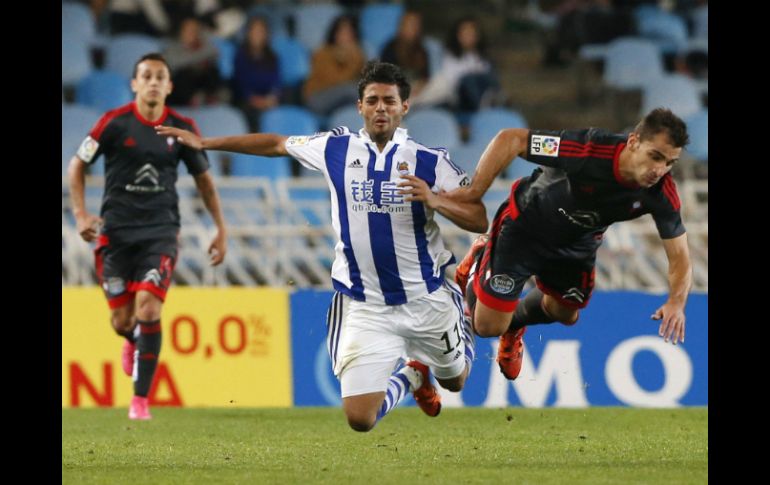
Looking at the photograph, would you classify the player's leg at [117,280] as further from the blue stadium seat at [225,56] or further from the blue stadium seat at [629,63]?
the blue stadium seat at [629,63]

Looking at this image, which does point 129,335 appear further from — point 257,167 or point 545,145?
point 257,167

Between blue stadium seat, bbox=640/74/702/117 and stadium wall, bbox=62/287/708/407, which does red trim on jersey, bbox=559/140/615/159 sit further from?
blue stadium seat, bbox=640/74/702/117

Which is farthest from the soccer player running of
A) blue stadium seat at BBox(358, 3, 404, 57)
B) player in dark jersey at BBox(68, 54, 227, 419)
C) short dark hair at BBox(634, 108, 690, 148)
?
blue stadium seat at BBox(358, 3, 404, 57)

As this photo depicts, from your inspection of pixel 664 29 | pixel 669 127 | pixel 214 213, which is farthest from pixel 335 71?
pixel 669 127

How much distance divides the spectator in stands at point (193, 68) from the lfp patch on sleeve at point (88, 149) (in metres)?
5.61

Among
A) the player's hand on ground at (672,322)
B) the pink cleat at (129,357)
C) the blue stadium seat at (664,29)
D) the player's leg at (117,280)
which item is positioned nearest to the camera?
the player's hand on ground at (672,322)

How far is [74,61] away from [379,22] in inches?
166

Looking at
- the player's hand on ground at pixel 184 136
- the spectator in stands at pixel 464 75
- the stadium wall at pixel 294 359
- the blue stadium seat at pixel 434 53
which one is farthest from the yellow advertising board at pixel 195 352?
the blue stadium seat at pixel 434 53

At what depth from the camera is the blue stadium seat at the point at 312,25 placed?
17625mm

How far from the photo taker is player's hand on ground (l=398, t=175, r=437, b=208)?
721cm

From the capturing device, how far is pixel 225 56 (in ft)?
55.4

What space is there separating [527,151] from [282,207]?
5.62 metres

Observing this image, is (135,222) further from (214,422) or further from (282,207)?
(282,207)
